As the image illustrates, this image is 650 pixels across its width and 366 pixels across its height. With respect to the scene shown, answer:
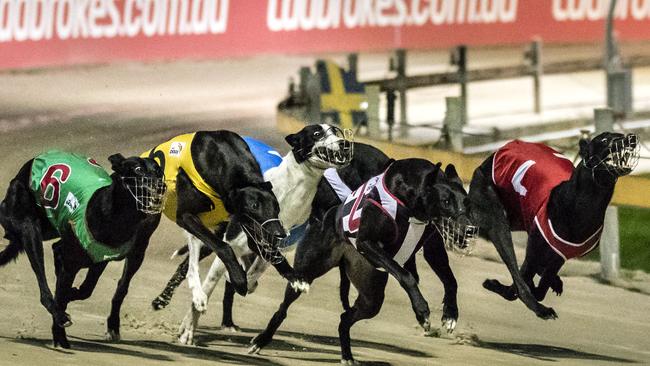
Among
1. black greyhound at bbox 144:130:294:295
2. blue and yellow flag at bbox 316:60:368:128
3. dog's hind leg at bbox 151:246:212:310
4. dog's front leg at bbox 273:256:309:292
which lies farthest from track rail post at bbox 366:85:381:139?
dog's front leg at bbox 273:256:309:292

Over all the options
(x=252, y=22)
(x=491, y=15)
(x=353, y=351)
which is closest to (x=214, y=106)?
(x=252, y=22)

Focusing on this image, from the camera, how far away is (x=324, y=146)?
8.51m

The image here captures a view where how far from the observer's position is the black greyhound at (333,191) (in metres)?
9.06

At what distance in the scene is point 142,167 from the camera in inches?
332

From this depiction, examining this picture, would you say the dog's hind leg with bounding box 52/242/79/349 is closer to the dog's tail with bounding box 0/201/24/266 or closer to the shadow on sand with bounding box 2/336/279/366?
the shadow on sand with bounding box 2/336/279/366

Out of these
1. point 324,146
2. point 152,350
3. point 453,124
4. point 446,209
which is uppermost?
point 453,124

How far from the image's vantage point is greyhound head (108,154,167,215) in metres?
8.34

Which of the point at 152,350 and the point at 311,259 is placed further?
the point at 311,259

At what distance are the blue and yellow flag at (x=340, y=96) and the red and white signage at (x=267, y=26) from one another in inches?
175

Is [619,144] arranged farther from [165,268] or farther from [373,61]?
[373,61]

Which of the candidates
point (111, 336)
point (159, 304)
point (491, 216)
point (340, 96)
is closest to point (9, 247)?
point (111, 336)

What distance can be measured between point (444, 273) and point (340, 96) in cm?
726

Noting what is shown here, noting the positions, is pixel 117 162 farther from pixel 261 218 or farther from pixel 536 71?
pixel 536 71

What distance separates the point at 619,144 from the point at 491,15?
14491mm
